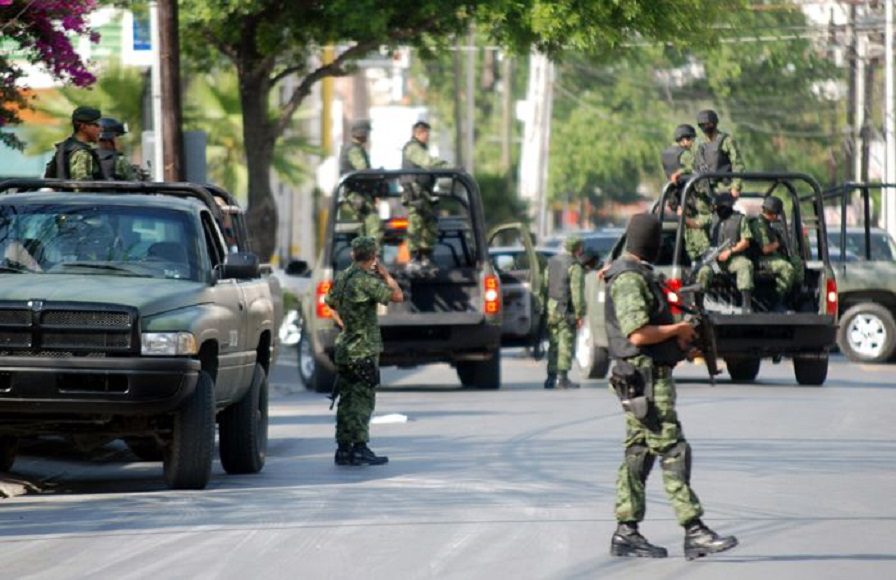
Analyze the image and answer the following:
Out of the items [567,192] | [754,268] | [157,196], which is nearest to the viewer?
[157,196]

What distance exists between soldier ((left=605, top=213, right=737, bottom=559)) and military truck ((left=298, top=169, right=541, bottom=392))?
11.9 metres

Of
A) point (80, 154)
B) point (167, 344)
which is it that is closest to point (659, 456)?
point (167, 344)

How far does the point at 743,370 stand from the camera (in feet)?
81.7

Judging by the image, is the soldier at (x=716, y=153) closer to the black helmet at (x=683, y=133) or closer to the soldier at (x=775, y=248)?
the black helmet at (x=683, y=133)

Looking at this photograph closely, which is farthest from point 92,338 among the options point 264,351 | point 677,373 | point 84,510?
point 677,373

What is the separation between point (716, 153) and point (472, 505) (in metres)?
10.8

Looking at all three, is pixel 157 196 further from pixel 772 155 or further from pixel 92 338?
pixel 772 155

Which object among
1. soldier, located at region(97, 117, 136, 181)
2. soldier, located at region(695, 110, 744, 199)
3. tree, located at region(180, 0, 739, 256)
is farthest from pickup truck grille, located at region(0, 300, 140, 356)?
tree, located at region(180, 0, 739, 256)

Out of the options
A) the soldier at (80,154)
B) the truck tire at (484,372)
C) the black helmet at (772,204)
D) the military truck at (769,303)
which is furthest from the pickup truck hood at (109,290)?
the truck tire at (484,372)

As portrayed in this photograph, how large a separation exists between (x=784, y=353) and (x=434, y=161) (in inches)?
176

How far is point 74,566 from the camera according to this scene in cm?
1006

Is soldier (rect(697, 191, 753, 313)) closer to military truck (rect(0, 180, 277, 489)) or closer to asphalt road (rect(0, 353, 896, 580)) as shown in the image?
asphalt road (rect(0, 353, 896, 580))

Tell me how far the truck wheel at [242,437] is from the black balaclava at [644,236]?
484 cm

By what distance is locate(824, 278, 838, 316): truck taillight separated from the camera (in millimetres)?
22062
